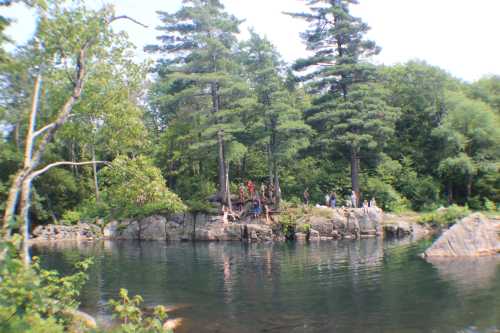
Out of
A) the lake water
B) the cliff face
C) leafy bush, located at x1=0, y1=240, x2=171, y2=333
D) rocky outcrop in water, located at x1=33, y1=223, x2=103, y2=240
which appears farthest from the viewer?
rocky outcrop in water, located at x1=33, y1=223, x2=103, y2=240

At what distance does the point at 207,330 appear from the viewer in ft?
32.3

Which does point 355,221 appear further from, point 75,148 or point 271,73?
point 75,148

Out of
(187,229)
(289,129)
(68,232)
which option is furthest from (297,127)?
(68,232)

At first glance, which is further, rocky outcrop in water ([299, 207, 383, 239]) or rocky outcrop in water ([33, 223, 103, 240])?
rocky outcrop in water ([33, 223, 103, 240])

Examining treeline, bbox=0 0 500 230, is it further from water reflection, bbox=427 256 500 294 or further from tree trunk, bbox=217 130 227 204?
water reflection, bbox=427 256 500 294

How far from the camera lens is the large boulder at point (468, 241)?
18703 mm

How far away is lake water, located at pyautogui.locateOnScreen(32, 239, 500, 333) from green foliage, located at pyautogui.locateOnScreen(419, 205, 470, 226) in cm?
798

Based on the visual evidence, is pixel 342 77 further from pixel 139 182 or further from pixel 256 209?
pixel 139 182

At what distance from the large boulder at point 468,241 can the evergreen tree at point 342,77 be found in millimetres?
12461

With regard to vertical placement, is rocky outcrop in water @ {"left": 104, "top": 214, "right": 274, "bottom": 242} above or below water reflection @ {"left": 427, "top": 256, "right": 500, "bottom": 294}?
above

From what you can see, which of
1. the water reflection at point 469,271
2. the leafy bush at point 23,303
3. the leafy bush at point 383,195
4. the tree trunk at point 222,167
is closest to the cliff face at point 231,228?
the tree trunk at point 222,167

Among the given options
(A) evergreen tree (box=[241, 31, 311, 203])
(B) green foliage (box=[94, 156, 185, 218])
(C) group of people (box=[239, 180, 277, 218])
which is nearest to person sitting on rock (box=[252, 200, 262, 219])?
(C) group of people (box=[239, 180, 277, 218])

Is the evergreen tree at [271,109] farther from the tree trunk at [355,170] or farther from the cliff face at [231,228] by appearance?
the tree trunk at [355,170]

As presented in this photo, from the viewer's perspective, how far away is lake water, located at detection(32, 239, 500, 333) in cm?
1000
